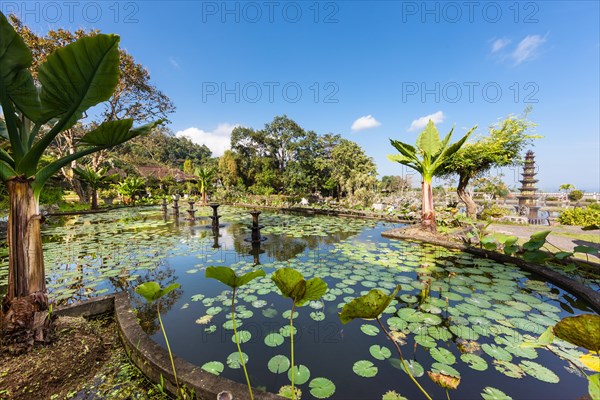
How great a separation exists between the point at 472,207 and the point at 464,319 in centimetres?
944

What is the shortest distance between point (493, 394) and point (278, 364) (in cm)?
166

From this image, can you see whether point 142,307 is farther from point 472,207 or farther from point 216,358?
point 472,207

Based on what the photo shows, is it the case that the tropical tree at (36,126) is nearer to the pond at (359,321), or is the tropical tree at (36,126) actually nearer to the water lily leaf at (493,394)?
the pond at (359,321)

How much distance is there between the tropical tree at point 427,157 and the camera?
21.6 ft

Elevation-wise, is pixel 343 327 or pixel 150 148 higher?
pixel 150 148

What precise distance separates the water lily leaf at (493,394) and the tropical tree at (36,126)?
3.52 m

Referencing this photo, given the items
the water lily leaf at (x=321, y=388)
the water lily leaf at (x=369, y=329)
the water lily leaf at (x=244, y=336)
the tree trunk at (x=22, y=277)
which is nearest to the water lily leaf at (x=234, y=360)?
the water lily leaf at (x=244, y=336)

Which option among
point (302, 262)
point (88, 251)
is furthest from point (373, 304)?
point (88, 251)

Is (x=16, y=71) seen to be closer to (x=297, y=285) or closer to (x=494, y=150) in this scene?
(x=297, y=285)

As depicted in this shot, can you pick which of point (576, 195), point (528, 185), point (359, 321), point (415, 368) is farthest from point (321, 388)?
point (576, 195)

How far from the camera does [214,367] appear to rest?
2.00 m

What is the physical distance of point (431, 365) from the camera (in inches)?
77.3

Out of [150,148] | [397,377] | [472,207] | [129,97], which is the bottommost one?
[397,377]

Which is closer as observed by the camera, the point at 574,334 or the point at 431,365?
the point at 574,334
